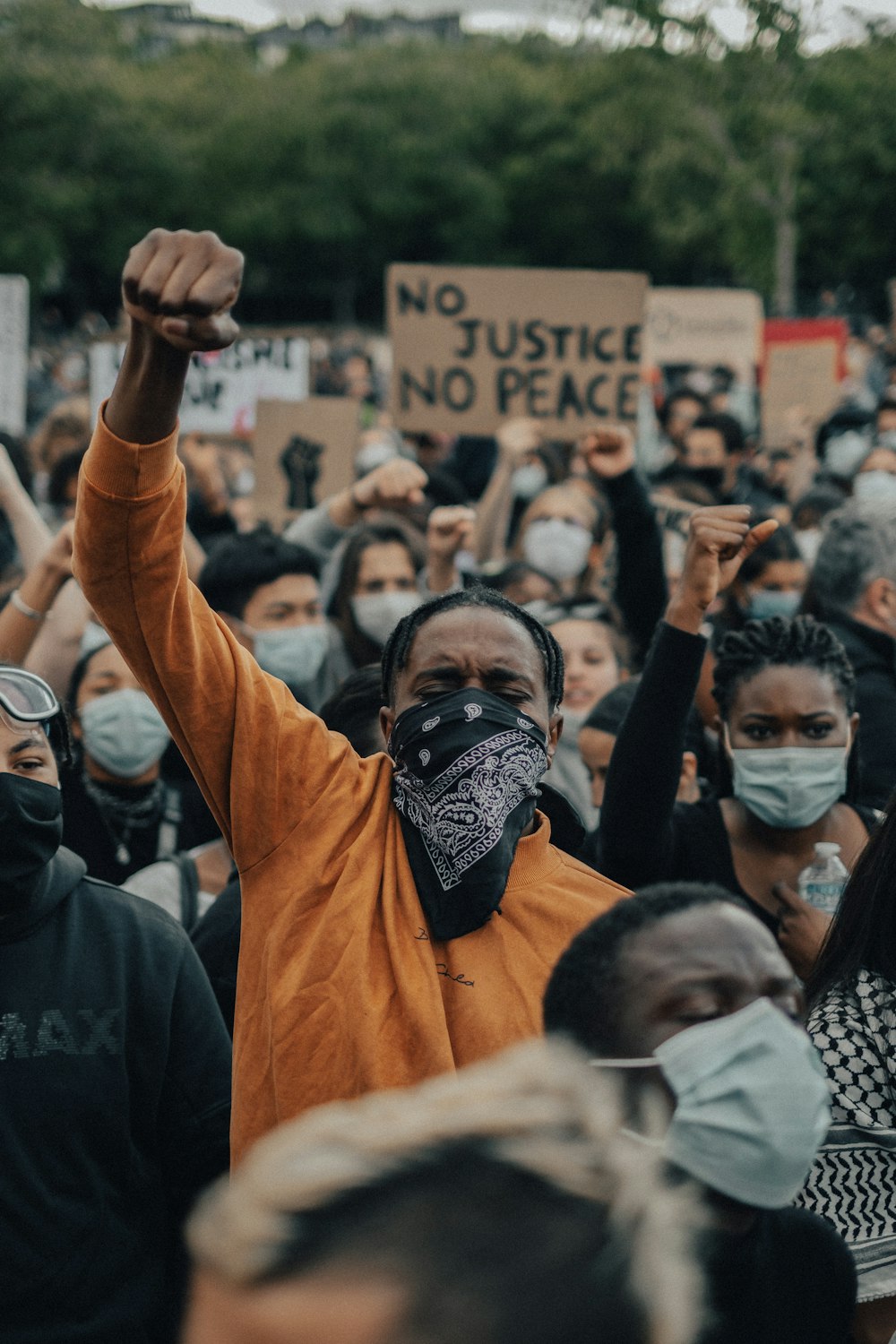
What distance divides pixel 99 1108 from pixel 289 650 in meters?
2.72

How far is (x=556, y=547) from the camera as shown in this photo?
667 centimetres

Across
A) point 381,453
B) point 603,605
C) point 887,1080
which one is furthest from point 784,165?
point 887,1080

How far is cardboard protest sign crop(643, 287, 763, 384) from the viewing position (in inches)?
530

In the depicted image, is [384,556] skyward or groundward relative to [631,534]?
groundward

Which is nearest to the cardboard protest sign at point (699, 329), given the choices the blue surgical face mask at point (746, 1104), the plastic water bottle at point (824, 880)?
the plastic water bottle at point (824, 880)

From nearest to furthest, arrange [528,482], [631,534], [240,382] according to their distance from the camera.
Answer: [631,534], [240,382], [528,482]

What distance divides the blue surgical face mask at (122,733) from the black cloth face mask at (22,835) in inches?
68.0

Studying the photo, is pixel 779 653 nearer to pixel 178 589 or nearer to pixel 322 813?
pixel 322 813

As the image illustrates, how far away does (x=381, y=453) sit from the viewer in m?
10.7

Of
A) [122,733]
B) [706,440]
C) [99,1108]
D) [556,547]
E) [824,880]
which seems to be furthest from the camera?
[706,440]


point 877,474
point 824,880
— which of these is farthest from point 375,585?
point 877,474

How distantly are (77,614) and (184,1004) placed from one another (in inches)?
83.9

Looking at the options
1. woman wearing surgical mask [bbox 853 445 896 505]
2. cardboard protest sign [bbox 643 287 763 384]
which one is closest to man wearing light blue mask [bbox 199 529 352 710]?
woman wearing surgical mask [bbox 853 445 896 505]

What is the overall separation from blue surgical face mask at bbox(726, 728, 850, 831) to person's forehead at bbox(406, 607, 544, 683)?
109 cm
